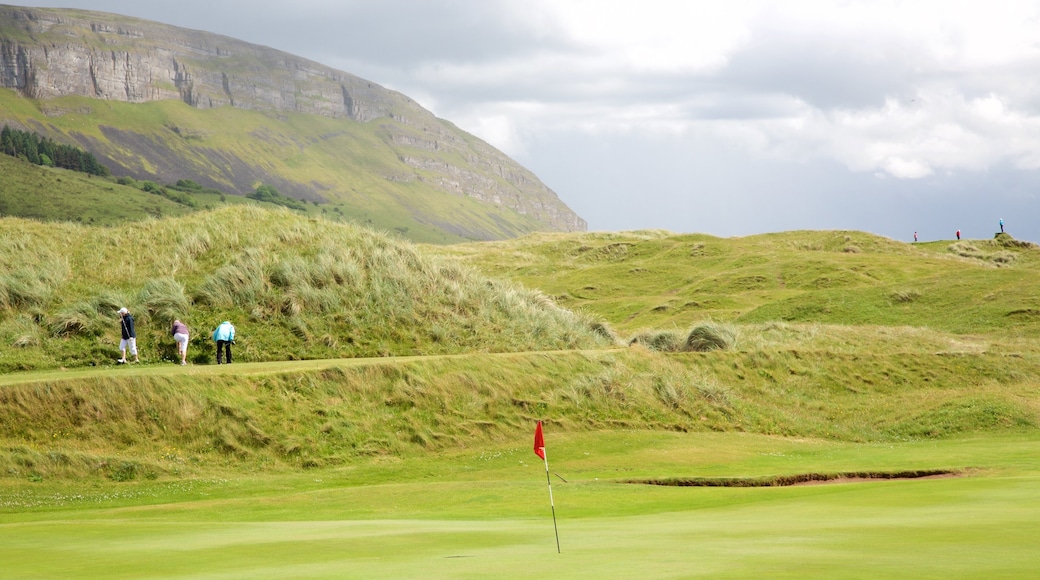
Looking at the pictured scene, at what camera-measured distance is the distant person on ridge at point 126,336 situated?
1233 inches

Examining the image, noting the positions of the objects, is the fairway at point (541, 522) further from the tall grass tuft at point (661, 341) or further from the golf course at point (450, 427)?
the tall grass tuft at point (661, 341)

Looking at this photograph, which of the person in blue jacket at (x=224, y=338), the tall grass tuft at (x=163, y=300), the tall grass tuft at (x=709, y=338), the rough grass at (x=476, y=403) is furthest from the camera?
the tall grass tuft at (x=709, y=338)

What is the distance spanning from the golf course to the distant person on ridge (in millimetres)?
685

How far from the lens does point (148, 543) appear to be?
12.3 metres

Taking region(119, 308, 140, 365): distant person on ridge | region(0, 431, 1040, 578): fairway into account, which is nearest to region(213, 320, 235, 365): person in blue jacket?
region(119, 308, 140, 365): distant person on ridge

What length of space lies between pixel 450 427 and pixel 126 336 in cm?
1163

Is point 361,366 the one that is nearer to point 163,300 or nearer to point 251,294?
point 251,294

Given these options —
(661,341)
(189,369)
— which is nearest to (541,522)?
(189,369)

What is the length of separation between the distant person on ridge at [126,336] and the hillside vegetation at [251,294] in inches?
33.8

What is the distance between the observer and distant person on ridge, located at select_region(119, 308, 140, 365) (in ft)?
103

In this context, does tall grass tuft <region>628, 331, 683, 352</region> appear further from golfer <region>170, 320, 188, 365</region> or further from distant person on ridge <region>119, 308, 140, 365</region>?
distant person on ridge <region>119, 308, 140, 365</region>

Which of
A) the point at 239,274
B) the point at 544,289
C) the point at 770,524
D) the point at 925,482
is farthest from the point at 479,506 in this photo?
the point at 544,289

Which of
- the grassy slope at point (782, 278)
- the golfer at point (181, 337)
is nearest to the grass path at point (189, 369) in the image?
the golfer at point (181, 337)

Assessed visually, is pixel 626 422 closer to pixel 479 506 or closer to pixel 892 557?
pixel 479 506
